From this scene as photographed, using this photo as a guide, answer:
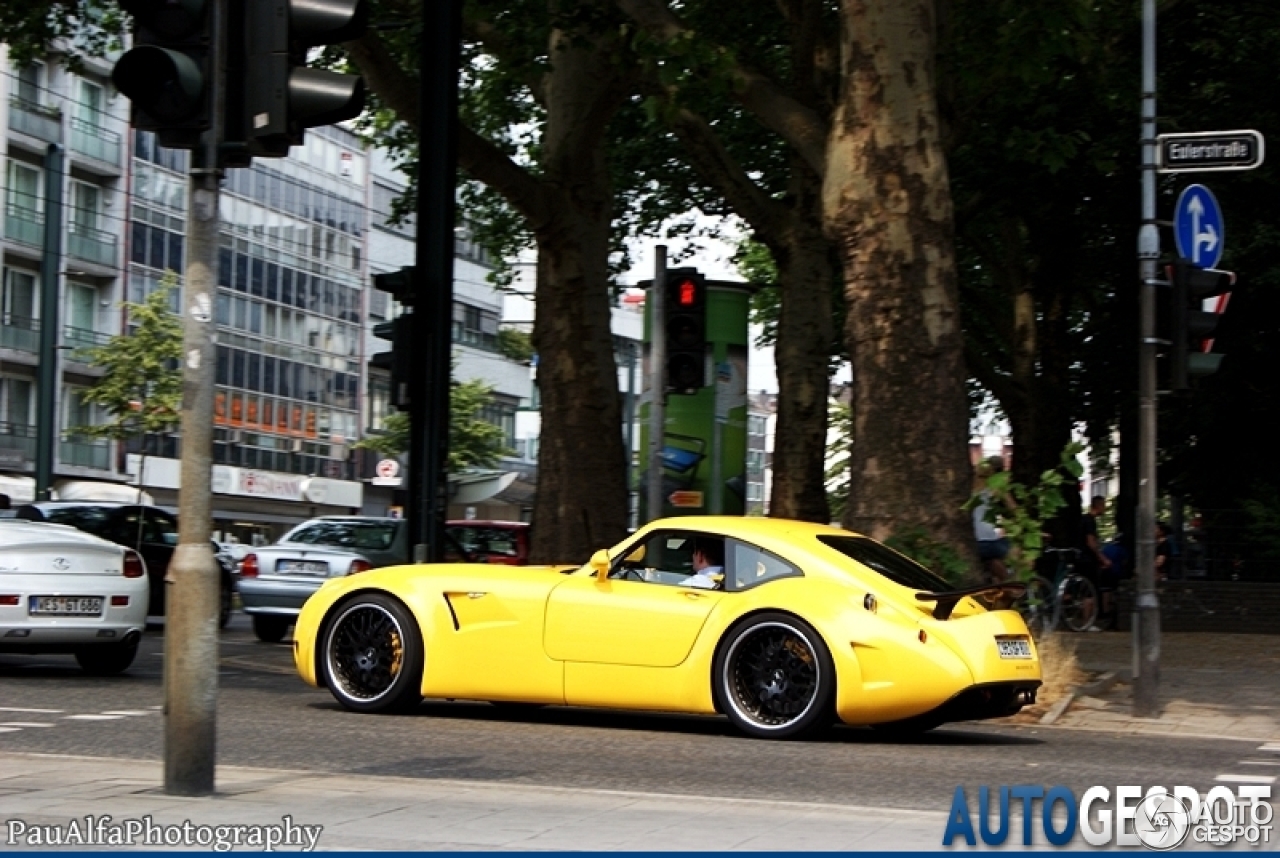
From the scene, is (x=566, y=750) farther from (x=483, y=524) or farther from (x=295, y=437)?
(x=295, y=437)

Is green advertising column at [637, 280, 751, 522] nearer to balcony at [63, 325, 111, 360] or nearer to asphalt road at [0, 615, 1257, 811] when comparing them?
asphalt road at [0, 615, 1257, 811]

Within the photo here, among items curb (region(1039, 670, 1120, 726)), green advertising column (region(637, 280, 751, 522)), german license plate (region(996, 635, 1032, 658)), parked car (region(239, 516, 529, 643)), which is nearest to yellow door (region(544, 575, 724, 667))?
german license plate (region(996, 635, 1032, 658))

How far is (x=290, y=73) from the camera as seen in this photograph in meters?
9.00

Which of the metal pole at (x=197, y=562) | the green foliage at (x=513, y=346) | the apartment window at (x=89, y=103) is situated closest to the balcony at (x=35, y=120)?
the apartment window at (x=89, y=103)

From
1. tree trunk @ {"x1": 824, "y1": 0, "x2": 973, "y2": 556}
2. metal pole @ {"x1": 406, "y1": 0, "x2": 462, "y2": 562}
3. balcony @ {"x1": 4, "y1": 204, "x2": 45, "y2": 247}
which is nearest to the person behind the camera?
tree trunk @ {"x1": 824, "y1": 0, "x2": 973, "y2": 556}

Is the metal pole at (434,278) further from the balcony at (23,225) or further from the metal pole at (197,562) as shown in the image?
the balcony at (23,225)

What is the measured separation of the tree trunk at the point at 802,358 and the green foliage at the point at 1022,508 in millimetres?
10744

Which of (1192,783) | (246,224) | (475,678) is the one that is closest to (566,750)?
(475,678)

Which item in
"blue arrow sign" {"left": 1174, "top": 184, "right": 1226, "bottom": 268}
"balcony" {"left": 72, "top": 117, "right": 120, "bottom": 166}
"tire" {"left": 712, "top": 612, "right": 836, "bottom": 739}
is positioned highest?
"balcony" {"left": 72, "top": 117, "right": 120, "bottom": 166}

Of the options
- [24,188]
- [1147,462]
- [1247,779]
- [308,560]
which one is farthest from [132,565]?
[24,188]

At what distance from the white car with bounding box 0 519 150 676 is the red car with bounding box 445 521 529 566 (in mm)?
8475

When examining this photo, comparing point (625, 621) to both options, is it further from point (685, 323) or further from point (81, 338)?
point (81, 338)

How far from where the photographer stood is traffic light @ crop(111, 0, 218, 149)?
351 inches

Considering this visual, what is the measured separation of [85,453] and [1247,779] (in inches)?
2437
